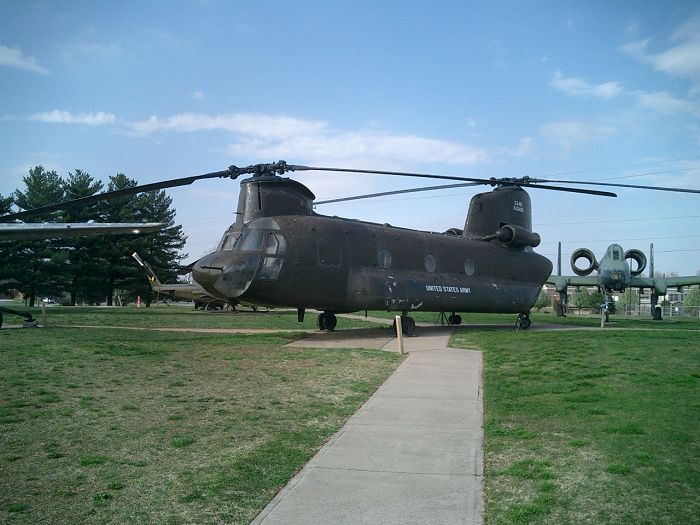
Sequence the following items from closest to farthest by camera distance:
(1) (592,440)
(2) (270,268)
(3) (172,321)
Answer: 1. (1) (592,440)
2. (2) (270,268)
3. (3) (172,321)

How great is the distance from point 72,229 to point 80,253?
3658 centimetres

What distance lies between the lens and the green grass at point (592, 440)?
14.4 feet

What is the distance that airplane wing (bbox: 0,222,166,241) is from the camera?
553 inches

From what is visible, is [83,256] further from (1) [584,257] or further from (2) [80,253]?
(1) [584,257]

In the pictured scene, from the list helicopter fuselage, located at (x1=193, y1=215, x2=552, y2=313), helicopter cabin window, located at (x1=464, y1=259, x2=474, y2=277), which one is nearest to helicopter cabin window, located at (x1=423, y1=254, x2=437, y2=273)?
helicopter fuselage, located at (x1=193, y1=215, x2=552, y2=313)

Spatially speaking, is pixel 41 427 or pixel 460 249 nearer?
pixel 41 427

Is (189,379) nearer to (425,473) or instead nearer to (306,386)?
(306,386)

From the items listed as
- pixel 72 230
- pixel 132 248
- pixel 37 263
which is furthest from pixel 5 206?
pixel 72 230

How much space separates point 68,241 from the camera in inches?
1874

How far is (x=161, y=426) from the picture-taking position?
21.6ft

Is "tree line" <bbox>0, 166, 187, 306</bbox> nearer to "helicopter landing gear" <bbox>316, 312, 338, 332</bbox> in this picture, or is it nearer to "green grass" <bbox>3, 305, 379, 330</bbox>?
"green grass" <bbox>3, 305, 379, 330</bbox>

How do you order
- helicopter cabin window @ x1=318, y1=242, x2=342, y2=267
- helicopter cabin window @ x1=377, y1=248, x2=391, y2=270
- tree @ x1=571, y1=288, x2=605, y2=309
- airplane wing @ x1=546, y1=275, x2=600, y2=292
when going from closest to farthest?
1. helicopter cabin window @ x1=318, y1=242, x2=342, y2=267
2. helicopter cabin window @ x1=377, y1=248, x2=391, y2=270
3. airplane wing @ x1=546, y1=275, x2=600, y2=292
4. tree @ x1=571, y1=288, x2=605, y2=309

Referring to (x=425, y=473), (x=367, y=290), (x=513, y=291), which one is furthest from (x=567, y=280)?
(x=425, y=473)

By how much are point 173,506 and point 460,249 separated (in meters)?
17.9
